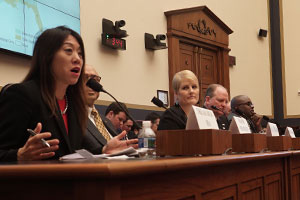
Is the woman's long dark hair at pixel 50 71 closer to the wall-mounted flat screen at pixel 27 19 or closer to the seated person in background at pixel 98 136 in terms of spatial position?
the seated person in background at pixel 98 136

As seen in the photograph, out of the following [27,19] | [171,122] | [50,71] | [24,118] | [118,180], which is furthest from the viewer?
[27,19]

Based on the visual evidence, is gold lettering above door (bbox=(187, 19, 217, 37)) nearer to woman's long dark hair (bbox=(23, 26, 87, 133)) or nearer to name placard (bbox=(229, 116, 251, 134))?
name placard (bbox=(229, 116, 251, 134))

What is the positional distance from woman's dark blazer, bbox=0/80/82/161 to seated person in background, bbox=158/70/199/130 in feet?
3.61

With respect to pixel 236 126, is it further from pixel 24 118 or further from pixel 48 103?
pixel 24 118

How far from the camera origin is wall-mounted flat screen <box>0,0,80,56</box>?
13.4 ft

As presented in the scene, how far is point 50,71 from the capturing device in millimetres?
2252

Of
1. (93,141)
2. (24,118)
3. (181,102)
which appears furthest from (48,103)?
(181,102)

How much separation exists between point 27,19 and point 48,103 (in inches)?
95.0

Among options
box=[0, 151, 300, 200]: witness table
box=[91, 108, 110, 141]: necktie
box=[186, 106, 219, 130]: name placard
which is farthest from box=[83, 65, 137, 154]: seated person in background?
box=[0, 151, 300, 200]: witness table

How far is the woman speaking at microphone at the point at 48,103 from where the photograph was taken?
1.99 metres

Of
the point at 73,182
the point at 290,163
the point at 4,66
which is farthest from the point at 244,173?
the point at 4,66

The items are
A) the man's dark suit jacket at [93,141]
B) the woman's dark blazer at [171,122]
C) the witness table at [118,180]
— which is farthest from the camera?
the woman's dark blazer at [171,122]

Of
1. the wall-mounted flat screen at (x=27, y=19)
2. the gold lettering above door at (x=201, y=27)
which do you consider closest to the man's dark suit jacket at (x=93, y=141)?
the wall-mounted flat screen at (x=27, y=19)

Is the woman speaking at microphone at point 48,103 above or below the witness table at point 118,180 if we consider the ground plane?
above
